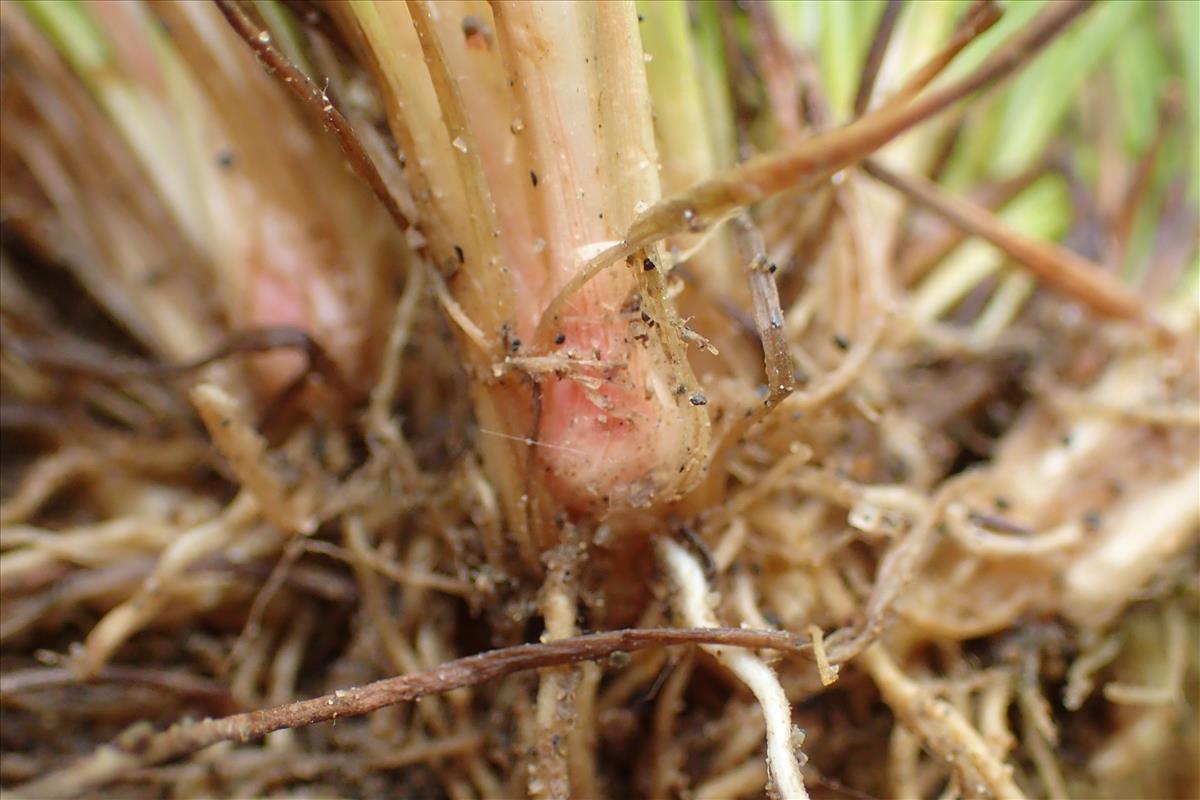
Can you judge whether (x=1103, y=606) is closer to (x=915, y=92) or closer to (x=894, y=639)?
(x=894, y=639)

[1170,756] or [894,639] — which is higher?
[894,639]

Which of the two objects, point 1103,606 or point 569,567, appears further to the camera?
point 1103,606

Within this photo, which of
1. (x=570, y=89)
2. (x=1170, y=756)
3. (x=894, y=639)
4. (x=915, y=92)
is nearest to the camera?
(x=915, y=92)

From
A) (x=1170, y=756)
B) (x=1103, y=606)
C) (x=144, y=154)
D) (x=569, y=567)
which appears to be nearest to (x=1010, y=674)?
(x=1103, y=606)

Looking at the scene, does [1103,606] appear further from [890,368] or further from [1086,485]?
[890,368]

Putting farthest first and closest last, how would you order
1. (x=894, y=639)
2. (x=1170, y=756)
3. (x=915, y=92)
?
(x=1170, y=756), (x=894, y=639), (x=915, y=92)

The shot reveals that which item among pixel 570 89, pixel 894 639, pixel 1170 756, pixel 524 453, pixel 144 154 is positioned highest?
pixel 144 154
